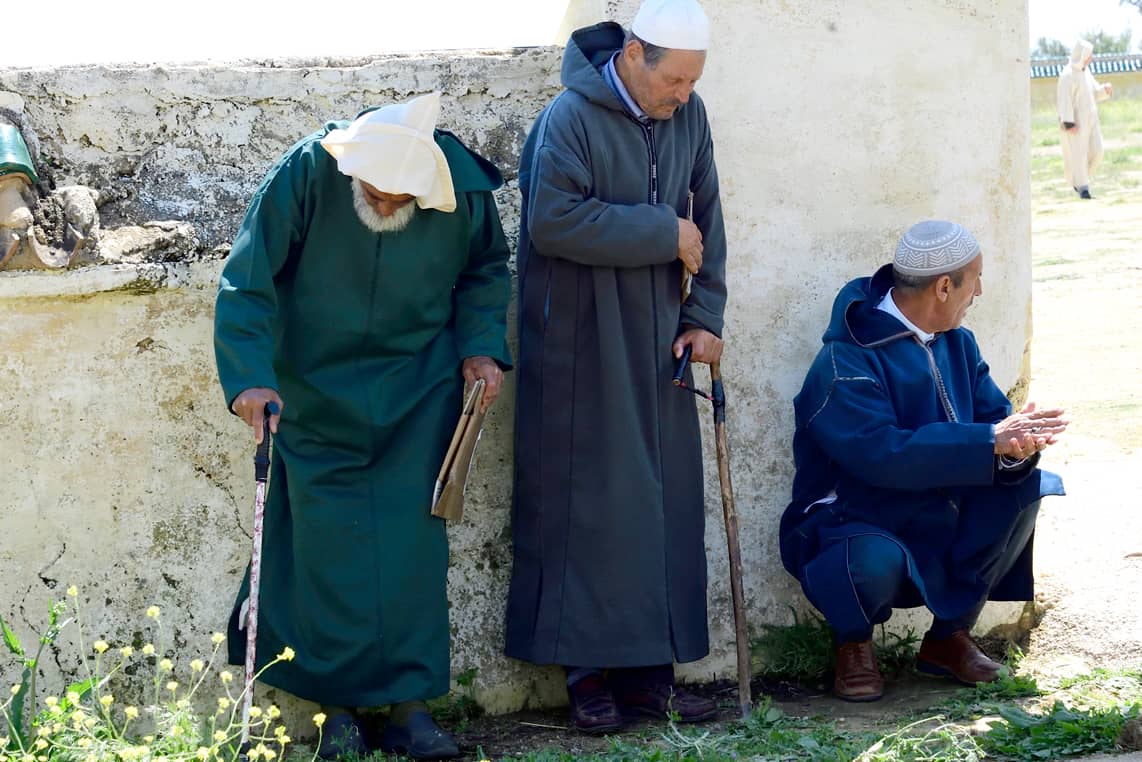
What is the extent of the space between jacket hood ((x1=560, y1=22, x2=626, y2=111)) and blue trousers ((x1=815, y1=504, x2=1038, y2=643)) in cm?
142

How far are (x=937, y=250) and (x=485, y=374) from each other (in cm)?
137

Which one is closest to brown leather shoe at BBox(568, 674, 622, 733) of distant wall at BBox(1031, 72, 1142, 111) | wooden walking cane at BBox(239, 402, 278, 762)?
wooden walking cane at BBox(239, 402, 278, 762)

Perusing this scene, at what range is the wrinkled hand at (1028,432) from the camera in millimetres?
4047

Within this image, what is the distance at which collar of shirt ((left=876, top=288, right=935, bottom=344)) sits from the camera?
4.39 metres

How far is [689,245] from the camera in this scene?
4.14 meters

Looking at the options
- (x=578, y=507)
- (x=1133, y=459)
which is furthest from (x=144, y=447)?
(x=1133, y=459)

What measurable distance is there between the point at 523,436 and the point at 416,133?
96 cm

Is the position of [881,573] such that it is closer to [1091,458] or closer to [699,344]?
[699,344]

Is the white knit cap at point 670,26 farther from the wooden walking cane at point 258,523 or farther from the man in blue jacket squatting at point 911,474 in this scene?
the wooden walking cane at point 258,523

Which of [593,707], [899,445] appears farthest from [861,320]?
[593,707]

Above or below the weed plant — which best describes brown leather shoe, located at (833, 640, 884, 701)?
below

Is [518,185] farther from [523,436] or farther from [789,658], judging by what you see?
[789,658]

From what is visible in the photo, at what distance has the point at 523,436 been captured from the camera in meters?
4.28

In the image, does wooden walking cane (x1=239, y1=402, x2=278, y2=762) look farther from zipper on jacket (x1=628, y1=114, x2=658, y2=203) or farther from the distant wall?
the distant wall
